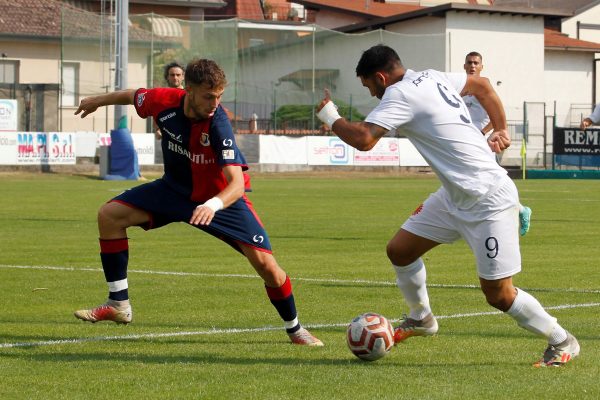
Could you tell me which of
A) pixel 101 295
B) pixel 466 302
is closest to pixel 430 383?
pixel 466 302

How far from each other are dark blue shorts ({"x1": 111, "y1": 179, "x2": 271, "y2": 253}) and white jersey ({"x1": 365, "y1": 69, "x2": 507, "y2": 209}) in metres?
1.46

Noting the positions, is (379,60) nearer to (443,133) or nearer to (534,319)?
(443,133)

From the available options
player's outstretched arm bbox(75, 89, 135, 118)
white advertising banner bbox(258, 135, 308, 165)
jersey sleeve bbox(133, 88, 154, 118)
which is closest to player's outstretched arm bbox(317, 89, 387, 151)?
jersey sleeve bbox(133, 88, 154, 118)

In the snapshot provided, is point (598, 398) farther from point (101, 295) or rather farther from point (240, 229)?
point (101, 295)

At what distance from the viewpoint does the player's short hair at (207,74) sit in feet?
25.0

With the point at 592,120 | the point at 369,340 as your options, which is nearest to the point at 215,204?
the point at 369,340

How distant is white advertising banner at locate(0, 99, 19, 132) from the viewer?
39.7 m

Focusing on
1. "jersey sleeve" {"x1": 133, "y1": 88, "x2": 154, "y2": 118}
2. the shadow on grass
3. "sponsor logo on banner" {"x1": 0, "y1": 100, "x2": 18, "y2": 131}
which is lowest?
the shadow on grass

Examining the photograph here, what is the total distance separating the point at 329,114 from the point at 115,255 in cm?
212

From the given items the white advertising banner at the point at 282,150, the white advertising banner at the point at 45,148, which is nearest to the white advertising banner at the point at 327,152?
the white advertising banner at the point at 282,150

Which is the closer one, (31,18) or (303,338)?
(303,338)

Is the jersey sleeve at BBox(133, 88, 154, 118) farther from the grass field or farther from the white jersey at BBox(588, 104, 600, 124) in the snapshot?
the white jersey at BBox(588, 104, 600, 124)

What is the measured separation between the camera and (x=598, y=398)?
608 cm

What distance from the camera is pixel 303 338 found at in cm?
793
